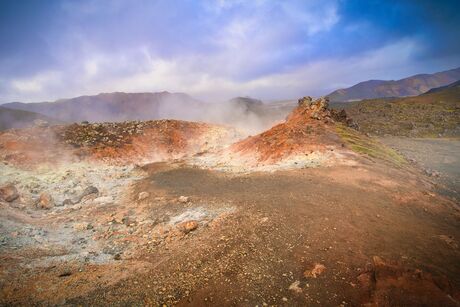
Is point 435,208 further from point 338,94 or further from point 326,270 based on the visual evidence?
point 338,94

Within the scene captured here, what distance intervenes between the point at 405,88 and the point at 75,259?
145811 mm

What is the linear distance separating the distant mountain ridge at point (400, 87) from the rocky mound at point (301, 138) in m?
108

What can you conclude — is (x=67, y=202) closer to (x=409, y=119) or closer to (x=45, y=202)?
(x=45, y=202)

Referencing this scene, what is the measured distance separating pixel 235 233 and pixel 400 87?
14350 cm

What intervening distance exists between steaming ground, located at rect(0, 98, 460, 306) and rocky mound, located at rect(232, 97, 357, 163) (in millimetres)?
159

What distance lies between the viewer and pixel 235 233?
7883 mm

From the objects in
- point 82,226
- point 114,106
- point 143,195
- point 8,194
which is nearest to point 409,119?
point 143,195

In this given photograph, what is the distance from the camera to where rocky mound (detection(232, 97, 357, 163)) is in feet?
57.1

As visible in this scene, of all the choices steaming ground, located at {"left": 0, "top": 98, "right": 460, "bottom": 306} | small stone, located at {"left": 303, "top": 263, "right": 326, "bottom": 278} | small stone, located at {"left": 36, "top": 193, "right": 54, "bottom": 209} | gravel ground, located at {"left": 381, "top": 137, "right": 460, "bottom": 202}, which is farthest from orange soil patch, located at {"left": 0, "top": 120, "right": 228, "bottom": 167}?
small stone, located at {"left": 303, "top": 263, "right": 326, "bottom": 278}

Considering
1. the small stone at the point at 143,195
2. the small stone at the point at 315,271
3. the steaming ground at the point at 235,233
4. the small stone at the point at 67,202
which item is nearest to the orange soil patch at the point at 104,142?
the steaming ground at the point at 235,233

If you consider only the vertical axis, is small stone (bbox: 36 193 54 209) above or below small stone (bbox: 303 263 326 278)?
above

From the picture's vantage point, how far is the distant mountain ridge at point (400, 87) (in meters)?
124

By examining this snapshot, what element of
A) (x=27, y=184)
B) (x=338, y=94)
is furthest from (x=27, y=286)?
(x=338, y=94)

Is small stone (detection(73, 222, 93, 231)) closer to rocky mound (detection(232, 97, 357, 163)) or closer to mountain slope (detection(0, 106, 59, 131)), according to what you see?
rocky mound (detection(232, 97, 357, 163))
